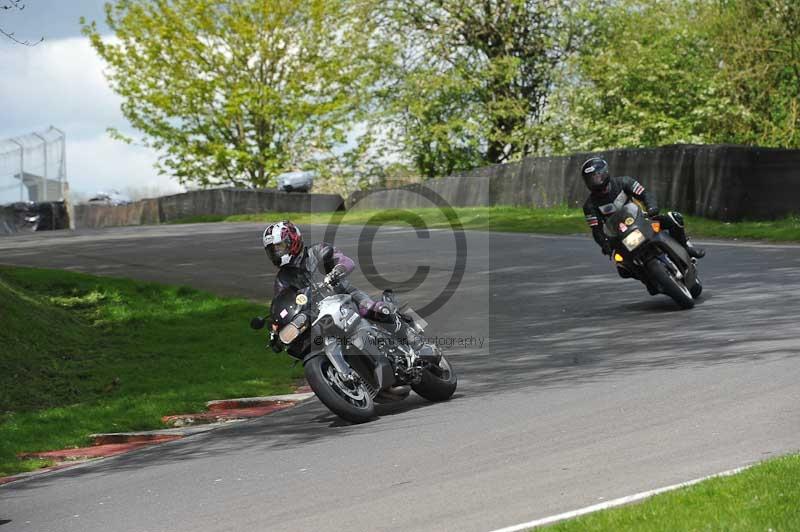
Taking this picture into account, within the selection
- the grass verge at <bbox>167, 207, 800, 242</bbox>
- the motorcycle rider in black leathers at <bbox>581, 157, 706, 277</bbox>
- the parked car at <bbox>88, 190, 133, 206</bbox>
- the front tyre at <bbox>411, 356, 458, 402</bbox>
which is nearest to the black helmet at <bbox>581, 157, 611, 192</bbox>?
the motorcycle rider in black leathers at <bbox>581, 157, 706, 277</bbox>

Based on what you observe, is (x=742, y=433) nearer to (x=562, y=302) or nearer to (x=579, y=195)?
(x=562, y=302)

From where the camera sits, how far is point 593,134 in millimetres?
44312

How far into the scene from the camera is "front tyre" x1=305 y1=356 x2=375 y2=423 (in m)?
10.1

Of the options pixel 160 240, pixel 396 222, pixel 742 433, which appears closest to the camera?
pixel 742 433

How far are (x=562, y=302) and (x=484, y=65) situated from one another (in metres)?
33.1

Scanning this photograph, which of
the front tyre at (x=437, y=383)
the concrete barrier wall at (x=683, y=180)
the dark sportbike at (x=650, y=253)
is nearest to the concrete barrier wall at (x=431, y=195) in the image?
the concrete barrier wall at (x=683, y=180)

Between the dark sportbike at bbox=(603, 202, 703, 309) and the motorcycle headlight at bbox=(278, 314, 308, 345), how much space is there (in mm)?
5442

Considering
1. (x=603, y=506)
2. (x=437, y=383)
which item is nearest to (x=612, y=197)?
(x=437, y=383)

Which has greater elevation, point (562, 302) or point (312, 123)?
point (312, 123)

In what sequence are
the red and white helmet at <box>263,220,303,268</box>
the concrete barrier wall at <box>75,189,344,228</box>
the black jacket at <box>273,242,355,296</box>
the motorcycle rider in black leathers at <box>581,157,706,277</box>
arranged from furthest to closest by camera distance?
1. the concrete barrier wall at <box>75,189,344,228</box>
2. the motorcycle rider in black leathers at <box>581,157,706,277</box>
3. the black jacket at <box>273,242,355,296</box>
4. the red and white helmet at <box>263,220,303,268</box>

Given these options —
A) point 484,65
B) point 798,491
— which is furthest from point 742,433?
point 484,65

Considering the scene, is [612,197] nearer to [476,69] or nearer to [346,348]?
[346,348]

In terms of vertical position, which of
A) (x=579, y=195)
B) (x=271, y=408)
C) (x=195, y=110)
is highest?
(x=195, y=110)

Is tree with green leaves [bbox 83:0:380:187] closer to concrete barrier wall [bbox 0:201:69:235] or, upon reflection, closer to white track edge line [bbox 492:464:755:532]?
Result: concrete barrier wall [bbox 0:201:69:235]
